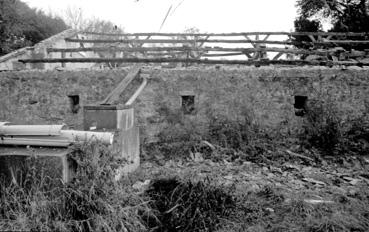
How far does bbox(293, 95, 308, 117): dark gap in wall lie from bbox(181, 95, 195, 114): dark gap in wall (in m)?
2.41

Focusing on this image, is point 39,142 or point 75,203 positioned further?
point 39,142

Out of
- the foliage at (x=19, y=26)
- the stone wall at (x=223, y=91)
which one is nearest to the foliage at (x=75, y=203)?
the stone wall at (x=223, y=91)

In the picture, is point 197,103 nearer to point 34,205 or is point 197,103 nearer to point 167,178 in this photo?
point 167,178

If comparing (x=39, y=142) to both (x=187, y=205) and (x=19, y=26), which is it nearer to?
(x=187, y=205)

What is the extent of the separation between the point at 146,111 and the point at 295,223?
4.28 metres

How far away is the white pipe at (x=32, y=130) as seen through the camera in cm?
331

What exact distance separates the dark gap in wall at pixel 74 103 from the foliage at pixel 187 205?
3.68 metres

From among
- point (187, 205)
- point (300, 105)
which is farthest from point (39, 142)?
point (300, 105)

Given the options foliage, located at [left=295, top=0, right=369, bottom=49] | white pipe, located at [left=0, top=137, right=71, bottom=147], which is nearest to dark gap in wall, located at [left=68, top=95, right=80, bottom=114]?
white pipe, located at [left=0, top=137, right=71, bottom=147]

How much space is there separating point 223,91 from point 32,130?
168 inches

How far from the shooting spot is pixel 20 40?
46.1ft

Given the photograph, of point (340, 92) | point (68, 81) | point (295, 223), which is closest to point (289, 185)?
point (295, 223)

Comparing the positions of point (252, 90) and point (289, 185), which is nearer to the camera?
point (289, 185)

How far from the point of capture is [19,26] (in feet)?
41.2
